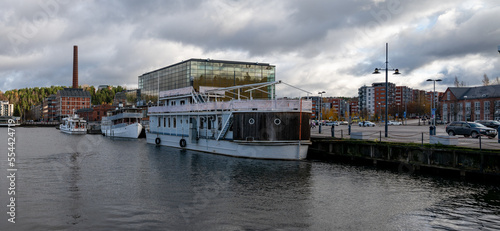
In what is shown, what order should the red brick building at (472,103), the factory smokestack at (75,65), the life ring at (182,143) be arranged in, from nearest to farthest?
the life ring at (182,143) < the red brick building at (472,103) < the factory smokestack at (75,65)

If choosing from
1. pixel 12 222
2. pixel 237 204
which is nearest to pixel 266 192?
pixel 237 204

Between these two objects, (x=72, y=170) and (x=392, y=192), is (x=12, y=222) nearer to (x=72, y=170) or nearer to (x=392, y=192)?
(x=72, y=170)

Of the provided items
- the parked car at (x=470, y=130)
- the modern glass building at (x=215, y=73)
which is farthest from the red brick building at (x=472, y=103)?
the parked car at (x=470, y=130)

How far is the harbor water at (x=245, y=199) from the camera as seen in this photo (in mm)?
13797

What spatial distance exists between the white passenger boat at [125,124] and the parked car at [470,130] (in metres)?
56.7

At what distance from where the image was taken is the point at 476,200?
669 inches

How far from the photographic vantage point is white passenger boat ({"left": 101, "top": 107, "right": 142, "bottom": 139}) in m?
69.7

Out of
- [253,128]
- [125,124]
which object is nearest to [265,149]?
[253,128]

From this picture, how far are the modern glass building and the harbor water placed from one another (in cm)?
5497

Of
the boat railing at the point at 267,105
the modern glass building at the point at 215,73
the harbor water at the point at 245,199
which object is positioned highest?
the modern glass building at the point at 215,73

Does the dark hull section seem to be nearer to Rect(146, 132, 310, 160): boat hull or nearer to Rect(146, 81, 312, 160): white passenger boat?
Rect(146, 81, 312, 160): white passenger boat

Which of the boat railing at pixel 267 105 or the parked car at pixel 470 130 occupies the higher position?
the boat railing at pixel 267 105

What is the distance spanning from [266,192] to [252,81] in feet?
226

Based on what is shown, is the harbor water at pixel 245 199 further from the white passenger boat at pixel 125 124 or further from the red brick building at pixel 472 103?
the red brick building at pixel 472 103
